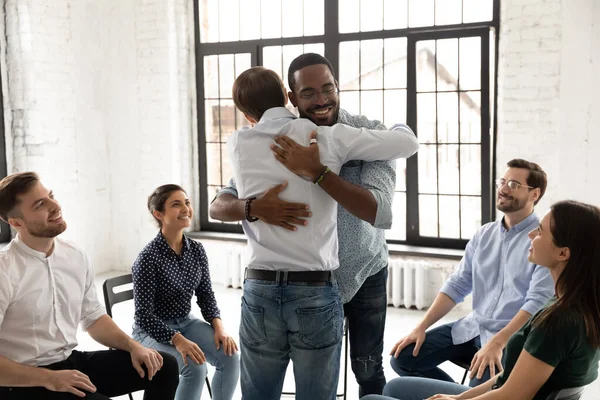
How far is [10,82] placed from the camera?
6152mm

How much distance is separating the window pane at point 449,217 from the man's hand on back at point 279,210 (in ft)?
13.0

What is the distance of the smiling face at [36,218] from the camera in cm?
264

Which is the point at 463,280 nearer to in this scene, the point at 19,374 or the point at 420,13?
the point at 19,374

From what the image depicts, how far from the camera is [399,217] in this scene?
607 cm

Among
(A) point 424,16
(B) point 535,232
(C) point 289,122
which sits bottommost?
(B) point 535,232

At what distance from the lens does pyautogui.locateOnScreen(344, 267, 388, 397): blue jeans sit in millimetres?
2689

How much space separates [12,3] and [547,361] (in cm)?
567

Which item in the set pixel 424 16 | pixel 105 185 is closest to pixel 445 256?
pixel 424 16

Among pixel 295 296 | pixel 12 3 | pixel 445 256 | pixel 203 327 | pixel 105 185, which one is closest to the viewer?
pixel 295 296

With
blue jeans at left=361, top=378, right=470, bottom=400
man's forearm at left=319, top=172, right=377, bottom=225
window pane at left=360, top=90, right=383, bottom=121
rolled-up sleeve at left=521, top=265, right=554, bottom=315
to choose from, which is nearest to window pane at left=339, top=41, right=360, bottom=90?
window pane at left=360, top=90, right=383, bottom=121

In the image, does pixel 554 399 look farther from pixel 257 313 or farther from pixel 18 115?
pixel 18 115

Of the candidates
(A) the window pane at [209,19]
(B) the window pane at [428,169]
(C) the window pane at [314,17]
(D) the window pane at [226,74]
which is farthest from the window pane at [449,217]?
(A) the window pane at [209,19]

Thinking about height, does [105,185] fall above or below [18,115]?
below

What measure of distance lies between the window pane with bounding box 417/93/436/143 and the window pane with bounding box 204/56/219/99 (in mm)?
2068
